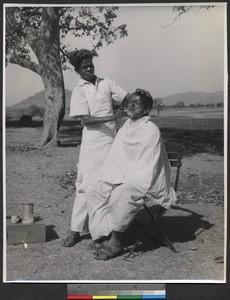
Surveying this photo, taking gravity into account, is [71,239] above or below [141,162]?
below

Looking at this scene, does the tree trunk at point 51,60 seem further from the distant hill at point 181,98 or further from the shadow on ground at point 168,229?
the shadow on ground at point 168,229

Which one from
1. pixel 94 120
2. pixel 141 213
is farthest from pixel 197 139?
pixel 94 120

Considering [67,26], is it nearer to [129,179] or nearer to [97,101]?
[97,101]

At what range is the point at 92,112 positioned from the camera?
19.3 ft

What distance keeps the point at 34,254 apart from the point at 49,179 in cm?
78

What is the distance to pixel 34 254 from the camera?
5957 mm

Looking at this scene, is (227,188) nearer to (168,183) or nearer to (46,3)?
(168,183)

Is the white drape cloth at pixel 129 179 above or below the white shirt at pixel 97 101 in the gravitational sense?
below

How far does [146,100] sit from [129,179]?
2.62 feet

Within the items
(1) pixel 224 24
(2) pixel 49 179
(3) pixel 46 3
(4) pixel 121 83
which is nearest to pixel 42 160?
(2) pixel 49 179

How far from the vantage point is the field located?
5930 mm

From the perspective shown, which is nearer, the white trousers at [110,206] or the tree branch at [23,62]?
the white trousers at [110,206]

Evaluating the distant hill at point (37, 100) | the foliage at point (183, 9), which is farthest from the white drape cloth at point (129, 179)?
the foliage at point (183, 9)

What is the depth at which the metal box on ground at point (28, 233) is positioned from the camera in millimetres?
5957
